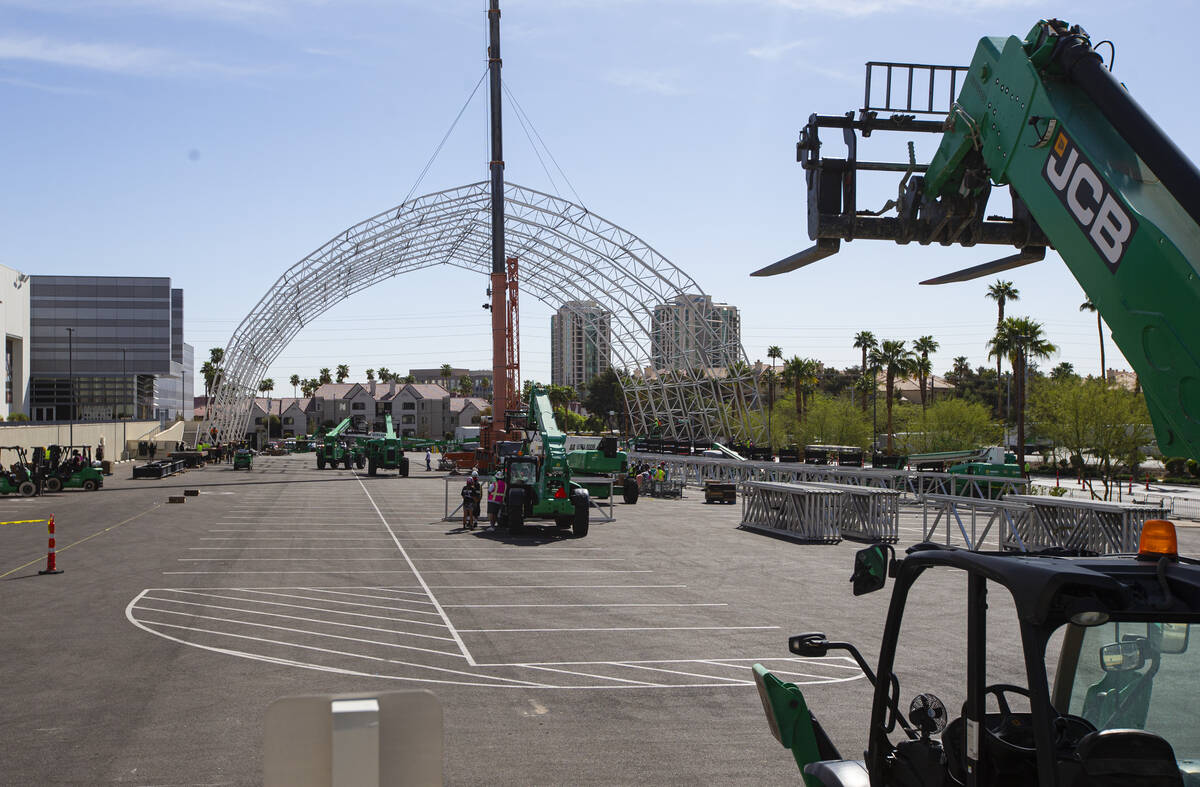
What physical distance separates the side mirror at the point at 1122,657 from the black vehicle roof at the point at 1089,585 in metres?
0.27

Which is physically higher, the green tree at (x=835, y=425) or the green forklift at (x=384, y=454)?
the green tree at (x=835, y=425)

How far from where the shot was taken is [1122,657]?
378cm

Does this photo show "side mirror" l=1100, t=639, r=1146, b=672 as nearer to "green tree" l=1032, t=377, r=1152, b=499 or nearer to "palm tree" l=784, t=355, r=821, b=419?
"green tree" l=1032, t=377, r=1152, b=499

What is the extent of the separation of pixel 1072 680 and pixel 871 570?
2.94 feet

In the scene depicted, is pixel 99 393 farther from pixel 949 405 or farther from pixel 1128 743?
pixel 1128 743

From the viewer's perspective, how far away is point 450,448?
245 ft

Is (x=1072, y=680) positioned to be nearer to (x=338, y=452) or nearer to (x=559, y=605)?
(x=559, y=605)

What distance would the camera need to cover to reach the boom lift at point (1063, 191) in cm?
556

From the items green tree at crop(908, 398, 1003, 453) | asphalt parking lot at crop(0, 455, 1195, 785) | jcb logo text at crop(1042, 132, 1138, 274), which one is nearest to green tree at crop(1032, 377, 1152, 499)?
green tree at crop(908, 398, 1003, 453)

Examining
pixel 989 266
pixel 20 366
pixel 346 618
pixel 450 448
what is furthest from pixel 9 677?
pixel 20 366

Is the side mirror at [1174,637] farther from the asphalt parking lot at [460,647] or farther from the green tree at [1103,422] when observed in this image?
the green tree at [1103,422]

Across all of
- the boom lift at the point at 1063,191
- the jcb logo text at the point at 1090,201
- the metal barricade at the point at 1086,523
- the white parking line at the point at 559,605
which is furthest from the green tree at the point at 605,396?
the jcb logo text at the point at 1090,201

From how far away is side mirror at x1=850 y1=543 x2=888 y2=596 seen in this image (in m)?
4.14

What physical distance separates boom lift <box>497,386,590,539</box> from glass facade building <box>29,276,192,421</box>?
274 ft
